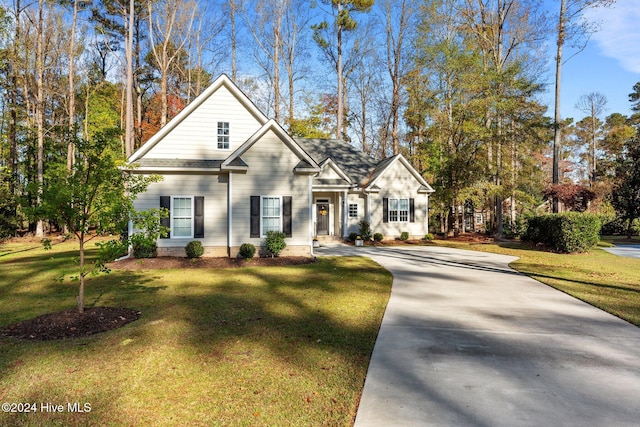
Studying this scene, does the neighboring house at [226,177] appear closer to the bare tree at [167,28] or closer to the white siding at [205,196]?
the white siding at [205,196]

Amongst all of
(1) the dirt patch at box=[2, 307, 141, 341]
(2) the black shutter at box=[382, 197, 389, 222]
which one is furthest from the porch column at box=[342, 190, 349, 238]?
(1) the dirt patch at box=[2, 307, 141, 341]

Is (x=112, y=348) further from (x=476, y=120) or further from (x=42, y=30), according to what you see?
(x=42, y=30)

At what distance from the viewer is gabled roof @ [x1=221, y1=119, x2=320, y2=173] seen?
12.9 m

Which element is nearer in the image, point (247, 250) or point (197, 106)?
point (247, 250)

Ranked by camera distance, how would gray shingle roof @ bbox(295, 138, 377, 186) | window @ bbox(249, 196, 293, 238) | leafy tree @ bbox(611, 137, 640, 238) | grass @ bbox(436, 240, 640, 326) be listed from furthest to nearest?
gray shingle roof @ bbox(295, 138, 377, 186)
leafy tree @ bbox(611, 137, 640, 238)
window @ bbox(249, 196, 293, 238)
grass @ bbox(436, 240, 640, 326)

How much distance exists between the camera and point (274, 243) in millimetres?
13180

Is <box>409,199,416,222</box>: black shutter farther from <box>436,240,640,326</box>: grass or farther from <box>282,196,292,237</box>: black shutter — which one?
<box>282,196,292,237</box>: black shutter

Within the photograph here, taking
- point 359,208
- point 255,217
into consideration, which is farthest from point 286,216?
point 359,208

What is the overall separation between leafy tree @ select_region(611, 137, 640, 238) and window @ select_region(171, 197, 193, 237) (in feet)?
91.1

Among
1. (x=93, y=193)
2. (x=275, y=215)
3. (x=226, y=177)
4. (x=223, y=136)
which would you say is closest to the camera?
(x=93, y=193)

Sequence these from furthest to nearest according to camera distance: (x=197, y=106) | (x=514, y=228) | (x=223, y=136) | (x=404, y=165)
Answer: (x=514, y=228) → (x=404, y=165) → (x=223, y=136) → (x=197, y=106)

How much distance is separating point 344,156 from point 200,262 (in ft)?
47.9

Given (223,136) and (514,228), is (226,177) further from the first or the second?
(514,228)

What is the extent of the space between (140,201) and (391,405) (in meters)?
12.7
